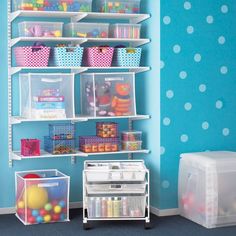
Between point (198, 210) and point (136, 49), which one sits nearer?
point (198, 210)

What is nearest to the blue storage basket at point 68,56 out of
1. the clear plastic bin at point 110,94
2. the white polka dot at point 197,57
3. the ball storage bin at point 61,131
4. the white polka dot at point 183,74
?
the clear plastic bin at point 110,94

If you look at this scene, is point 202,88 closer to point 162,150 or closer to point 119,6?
point 162,150

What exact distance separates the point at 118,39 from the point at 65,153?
1.03m

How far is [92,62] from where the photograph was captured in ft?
15.3

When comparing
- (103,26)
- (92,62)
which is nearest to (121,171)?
(92,62)

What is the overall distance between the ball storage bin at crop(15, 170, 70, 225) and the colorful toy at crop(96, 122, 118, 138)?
0.51 metres

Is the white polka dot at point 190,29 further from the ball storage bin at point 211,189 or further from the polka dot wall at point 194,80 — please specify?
the ball storage bin at point 211,189

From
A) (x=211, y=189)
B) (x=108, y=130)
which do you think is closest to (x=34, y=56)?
(x=108, y=130)

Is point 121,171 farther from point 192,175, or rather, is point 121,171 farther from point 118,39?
point 118,39

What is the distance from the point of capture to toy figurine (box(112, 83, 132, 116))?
4.70 meters

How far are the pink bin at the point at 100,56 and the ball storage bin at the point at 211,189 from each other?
102cm

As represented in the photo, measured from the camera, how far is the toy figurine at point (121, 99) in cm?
470

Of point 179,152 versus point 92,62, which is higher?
point 92,62

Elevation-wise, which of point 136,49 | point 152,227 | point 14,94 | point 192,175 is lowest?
point 152,227
